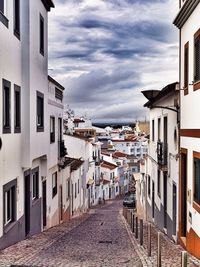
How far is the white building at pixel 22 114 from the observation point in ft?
43.6

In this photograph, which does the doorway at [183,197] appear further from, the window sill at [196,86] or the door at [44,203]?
the door at [44,203]

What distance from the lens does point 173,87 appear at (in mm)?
16484

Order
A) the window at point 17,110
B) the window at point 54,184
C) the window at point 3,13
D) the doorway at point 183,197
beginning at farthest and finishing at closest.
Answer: the window at point 54,184 → the doorway at point 183,197 → the window at point 17,110 → the window at point 3,13

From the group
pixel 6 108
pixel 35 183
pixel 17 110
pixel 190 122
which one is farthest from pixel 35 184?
pixel 190 122

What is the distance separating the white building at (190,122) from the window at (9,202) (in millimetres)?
5240

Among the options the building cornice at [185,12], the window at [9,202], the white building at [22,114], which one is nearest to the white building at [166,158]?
the building cornice at [185,12]

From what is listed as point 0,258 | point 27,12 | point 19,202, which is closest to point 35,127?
point 19,202

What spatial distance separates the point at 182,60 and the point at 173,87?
72.2 inches

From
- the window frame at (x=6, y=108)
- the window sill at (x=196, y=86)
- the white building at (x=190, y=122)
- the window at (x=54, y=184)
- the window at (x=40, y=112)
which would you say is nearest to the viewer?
the window sill at (x=196, y=86)

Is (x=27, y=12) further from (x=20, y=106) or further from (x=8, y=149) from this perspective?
(x=8, y=149)

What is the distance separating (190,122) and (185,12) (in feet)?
10.5

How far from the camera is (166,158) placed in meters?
19.4

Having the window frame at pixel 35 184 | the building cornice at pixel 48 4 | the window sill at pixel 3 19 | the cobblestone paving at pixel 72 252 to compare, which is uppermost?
the building cornice at pixel 48 4

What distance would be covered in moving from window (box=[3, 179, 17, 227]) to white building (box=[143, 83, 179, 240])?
210 inches
